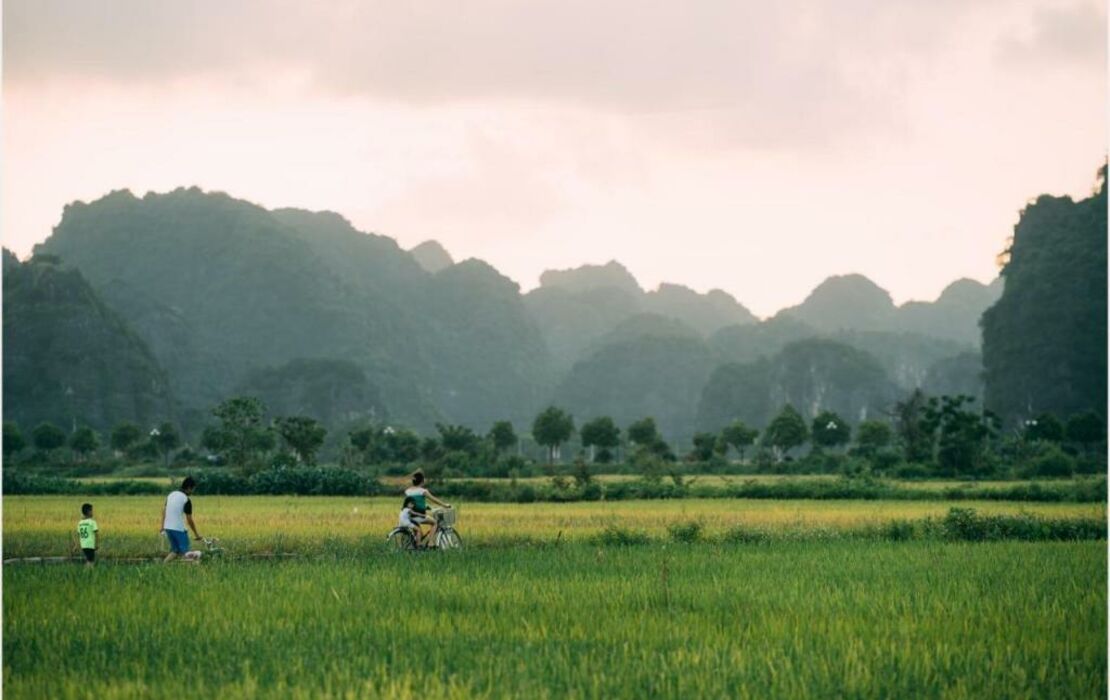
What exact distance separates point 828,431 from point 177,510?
195 feet

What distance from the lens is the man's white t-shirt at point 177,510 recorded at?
41.0 ft

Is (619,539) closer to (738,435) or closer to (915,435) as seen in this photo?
(915,435)

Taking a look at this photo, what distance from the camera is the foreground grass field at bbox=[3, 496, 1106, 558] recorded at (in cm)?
1577

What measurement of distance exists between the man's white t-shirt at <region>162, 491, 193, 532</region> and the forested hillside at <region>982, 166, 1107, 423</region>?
95189 mm

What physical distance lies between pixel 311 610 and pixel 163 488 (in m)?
29.5

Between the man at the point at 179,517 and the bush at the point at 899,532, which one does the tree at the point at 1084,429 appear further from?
the man at the point at 179,517

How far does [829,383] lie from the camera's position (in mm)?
150625

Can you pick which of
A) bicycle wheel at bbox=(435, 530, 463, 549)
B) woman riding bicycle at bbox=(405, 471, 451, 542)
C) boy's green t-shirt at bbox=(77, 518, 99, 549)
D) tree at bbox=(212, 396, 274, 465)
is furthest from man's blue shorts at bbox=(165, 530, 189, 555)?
tree at bbox=(212, 396, 274, 465)

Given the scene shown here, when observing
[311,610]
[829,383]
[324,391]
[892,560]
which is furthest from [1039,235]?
[311,610]

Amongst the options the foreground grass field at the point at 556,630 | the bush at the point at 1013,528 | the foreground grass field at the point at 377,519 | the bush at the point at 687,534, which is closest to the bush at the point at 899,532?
the bush at the point at 1013,528

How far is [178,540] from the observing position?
12742mm

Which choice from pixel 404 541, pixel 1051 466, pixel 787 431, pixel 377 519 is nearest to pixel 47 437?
pixel 787 431

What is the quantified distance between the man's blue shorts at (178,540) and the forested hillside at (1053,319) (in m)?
95.1

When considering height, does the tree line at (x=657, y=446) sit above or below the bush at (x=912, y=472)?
above
